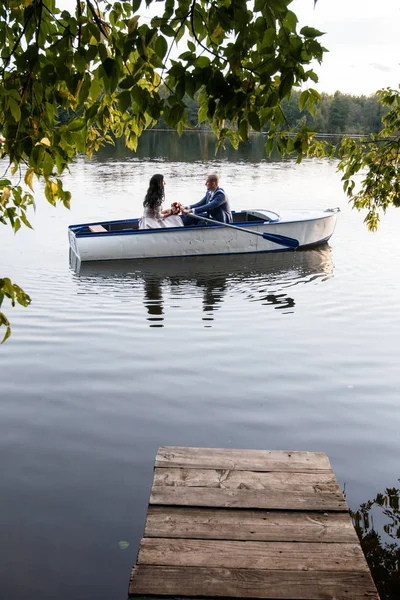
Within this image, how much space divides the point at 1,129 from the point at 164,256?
1035 centimetres

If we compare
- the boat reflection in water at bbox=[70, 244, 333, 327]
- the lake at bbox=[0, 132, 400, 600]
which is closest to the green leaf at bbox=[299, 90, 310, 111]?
the lake at bbox=[0, 132, 400, 600]

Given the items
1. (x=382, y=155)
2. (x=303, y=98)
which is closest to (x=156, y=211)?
(x=382, y=155)

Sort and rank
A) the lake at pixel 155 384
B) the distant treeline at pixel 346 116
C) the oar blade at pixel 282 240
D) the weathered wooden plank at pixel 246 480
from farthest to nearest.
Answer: the distant treeline at pixel 346 116 → the oar blade at pixel 282 240 → the lake at pixel 155 384 → the weathered wooden plank at pixel 246 480

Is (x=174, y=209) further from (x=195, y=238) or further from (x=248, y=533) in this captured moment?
(x=248, y=533)

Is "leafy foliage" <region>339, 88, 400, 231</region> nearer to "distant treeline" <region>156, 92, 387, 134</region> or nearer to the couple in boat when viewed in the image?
the couple in boat

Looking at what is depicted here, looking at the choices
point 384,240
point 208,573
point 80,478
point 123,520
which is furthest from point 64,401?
point 384,240

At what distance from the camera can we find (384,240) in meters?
16.4

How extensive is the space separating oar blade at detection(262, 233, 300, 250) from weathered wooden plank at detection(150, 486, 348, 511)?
10575mm

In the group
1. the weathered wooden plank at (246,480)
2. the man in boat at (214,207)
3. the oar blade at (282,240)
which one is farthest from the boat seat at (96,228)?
the weathered wooden plank at (246,480)

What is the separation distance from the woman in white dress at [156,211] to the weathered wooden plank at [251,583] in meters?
10.5

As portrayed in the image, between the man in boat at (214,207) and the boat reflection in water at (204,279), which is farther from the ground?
the man in boat at (214,207)

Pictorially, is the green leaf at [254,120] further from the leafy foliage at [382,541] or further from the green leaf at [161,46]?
the leafy foliage at [382,541]

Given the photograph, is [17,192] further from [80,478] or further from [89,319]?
[89,319]

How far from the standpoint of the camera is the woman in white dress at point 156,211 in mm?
12732
